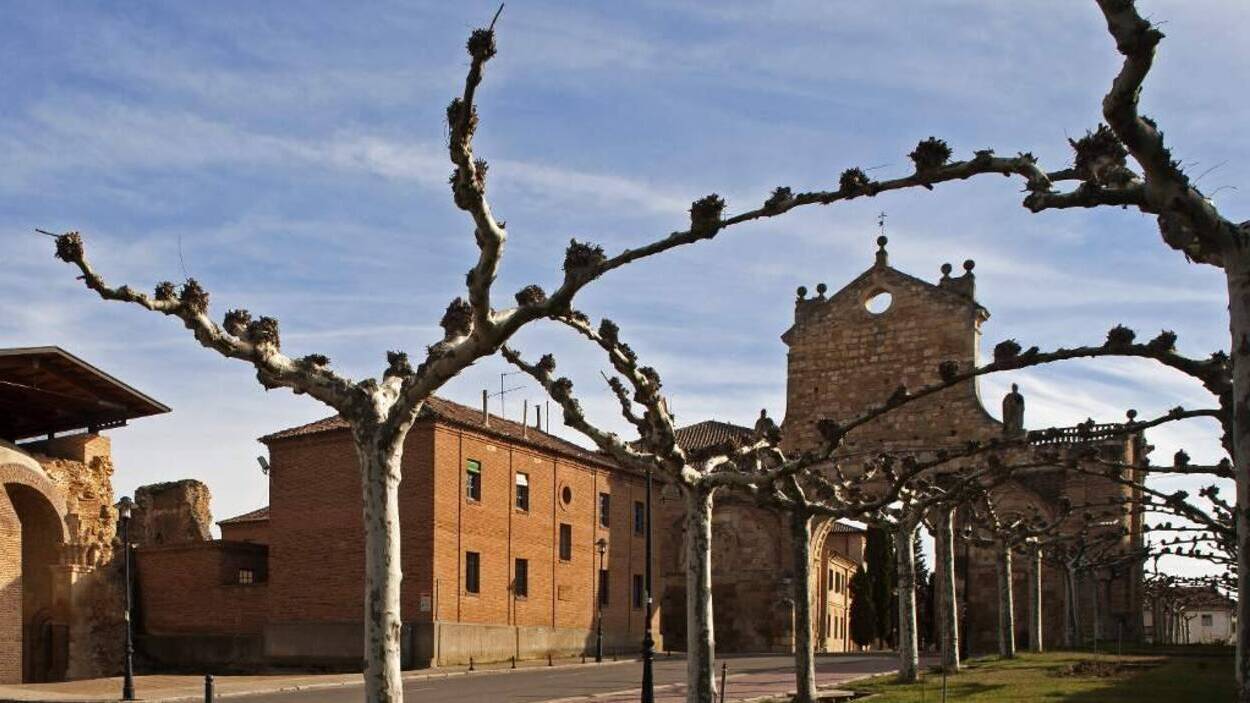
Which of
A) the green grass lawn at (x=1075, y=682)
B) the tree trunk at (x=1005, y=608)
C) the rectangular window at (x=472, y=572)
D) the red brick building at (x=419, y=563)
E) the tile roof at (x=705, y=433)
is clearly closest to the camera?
the green grass lawn at (x=1075, y=682)

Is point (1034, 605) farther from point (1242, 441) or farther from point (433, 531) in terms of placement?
point (1242, 441)

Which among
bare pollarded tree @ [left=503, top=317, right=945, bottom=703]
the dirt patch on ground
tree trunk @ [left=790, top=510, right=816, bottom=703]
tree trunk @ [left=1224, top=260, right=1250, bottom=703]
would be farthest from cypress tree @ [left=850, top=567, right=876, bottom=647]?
tree trunk @ [left=1224, top=260, right=1250, bottom=703]

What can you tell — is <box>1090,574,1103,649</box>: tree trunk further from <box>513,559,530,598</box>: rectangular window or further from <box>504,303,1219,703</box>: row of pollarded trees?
<box>504,303,1219,703</box>: row of pollarded trees

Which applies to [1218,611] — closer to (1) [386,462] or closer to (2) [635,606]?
(2) [635,606]

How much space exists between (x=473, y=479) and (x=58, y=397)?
12.5 m

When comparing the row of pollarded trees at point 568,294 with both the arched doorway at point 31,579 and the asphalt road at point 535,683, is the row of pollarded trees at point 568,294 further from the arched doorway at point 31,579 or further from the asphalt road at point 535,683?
the arched doorway at point 31,579

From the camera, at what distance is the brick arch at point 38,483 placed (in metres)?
28.7

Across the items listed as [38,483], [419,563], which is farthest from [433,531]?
[38,483]

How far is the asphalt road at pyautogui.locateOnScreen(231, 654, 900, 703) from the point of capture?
23.7 metres

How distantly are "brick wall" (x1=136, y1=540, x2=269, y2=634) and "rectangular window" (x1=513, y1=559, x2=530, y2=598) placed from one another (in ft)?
26.1

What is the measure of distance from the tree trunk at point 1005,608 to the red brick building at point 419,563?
15201 mm

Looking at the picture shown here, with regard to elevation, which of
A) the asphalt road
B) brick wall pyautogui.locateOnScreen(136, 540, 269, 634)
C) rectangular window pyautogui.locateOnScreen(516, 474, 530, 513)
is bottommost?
the asphalt road

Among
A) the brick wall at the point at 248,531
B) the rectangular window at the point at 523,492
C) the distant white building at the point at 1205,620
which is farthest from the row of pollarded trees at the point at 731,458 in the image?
the distant white building at the point at 1205,620

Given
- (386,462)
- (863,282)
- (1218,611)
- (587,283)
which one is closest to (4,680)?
(386,462)
